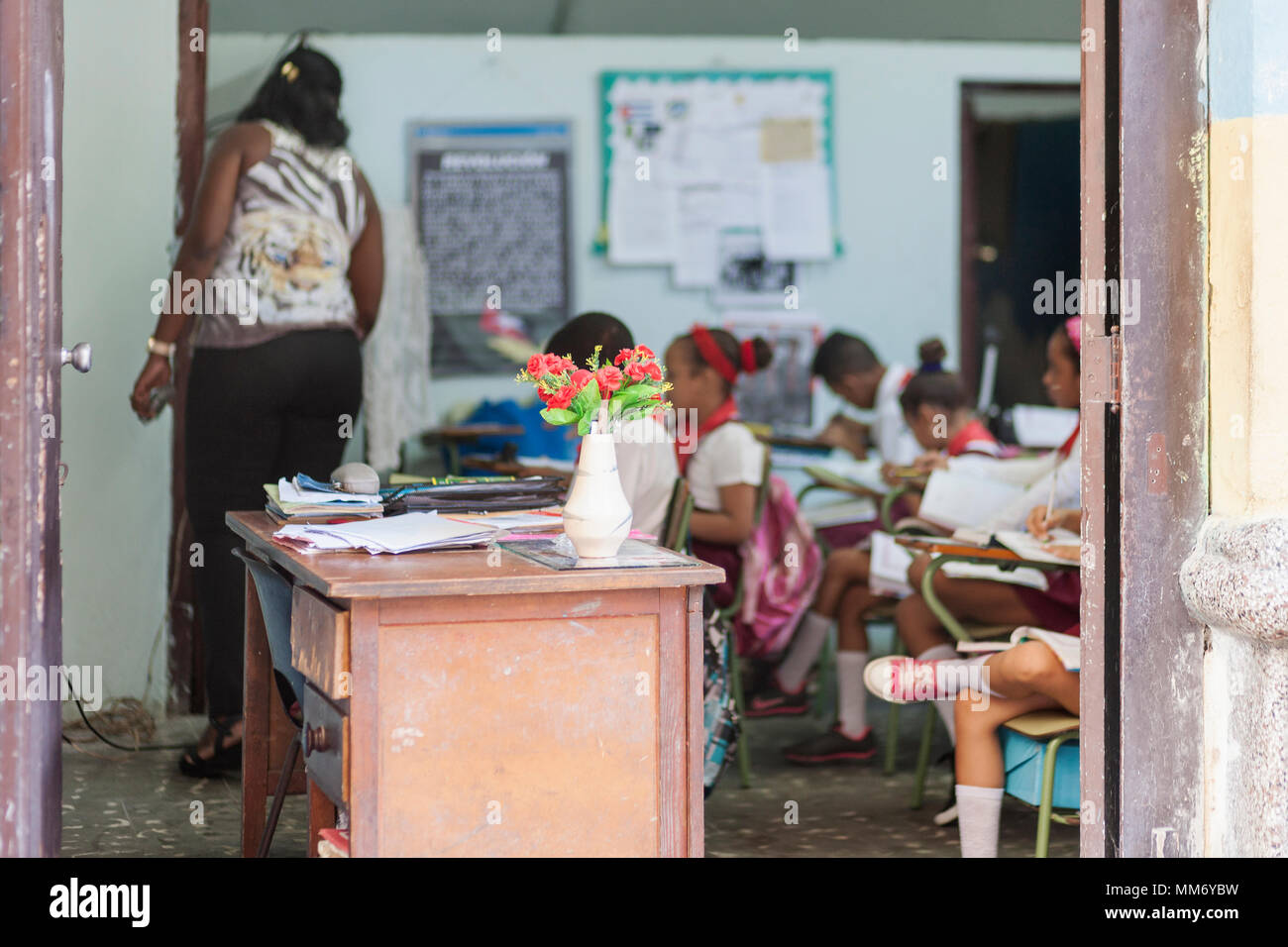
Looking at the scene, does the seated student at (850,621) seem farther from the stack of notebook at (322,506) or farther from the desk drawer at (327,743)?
the desk drawer at (327,743)

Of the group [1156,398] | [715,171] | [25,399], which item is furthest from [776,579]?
[25,399]

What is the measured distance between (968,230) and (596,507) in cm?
456

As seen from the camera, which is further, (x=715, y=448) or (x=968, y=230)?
(x=968, y=230)

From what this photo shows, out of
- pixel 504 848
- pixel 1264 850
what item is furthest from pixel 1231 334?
pixel 504 848

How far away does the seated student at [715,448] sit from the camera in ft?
14.0

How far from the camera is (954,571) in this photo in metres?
3.69

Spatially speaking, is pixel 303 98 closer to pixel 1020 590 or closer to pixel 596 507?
pixel 596 507

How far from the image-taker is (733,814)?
3756 millimetres

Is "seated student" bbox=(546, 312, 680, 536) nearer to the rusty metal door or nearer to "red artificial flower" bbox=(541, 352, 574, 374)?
"red artificial flower" bbox=(541, 352, 574, 374)

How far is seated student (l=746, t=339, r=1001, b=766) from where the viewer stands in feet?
14.2

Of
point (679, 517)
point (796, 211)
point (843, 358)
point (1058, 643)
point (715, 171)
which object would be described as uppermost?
point (715, 171)

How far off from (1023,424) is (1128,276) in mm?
4464

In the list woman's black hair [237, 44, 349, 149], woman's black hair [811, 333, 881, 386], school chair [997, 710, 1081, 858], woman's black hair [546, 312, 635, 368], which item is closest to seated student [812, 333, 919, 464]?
woman's black hair [811, 333, 881, 386]
